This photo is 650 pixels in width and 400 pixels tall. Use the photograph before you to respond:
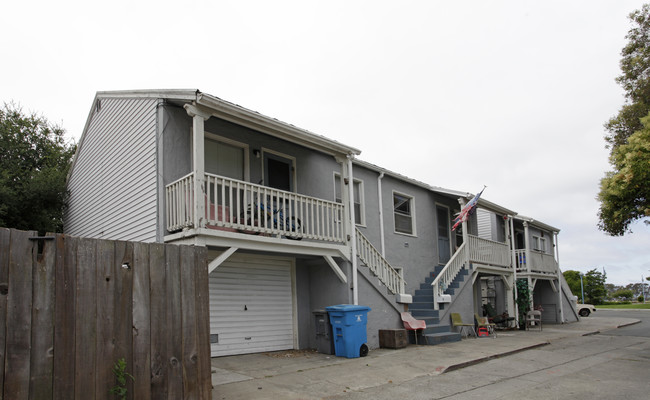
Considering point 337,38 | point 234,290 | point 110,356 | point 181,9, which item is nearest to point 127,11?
point 181,9

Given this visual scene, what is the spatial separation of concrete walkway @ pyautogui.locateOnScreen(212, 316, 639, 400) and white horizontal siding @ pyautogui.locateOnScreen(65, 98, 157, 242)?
3.47m

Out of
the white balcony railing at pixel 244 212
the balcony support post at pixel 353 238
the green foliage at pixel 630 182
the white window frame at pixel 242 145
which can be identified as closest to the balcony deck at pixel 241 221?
the white balcony railing at pixel 244 212

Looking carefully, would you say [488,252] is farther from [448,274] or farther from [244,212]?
[244,212]

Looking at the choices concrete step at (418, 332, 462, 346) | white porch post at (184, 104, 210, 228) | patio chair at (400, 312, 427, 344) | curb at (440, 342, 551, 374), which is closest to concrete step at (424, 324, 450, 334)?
concrete step at (418, 332, 462, 346)

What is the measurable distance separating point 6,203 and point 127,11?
7.96 meters

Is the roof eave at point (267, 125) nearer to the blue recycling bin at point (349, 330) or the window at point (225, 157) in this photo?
the window at point (225, 157)

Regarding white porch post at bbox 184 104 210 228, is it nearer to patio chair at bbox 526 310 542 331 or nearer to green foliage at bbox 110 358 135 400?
green foliage at bbox 110 358 135 400

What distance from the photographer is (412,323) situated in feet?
41.6

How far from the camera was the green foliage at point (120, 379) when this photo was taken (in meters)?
4.68

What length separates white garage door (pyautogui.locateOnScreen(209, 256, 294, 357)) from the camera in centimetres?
1068

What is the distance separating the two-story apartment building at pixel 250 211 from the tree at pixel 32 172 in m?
0.75

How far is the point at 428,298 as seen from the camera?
48.6 feet

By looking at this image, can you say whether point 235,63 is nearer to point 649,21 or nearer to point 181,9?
point 181,9

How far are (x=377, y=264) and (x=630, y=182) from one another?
6293 millimetres
